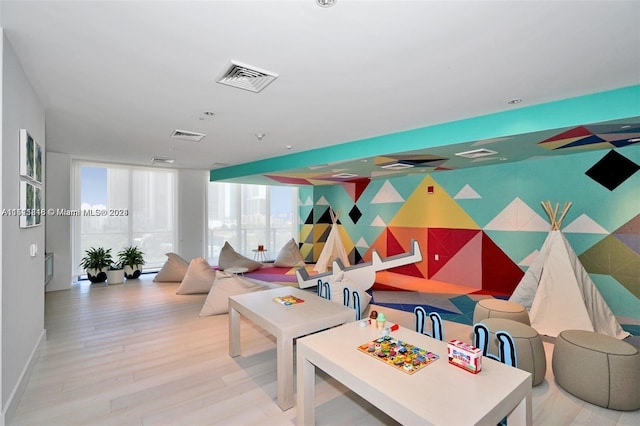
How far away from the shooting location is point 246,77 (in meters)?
2.38

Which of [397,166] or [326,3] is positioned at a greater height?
[326,3]

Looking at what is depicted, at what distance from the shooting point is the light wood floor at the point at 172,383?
7.02 feet

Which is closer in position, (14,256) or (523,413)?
(523,413)

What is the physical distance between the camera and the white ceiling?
5.24ft

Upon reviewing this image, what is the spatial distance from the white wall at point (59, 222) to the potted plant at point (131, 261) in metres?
0.92

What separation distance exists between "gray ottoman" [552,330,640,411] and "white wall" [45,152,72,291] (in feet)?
24.5

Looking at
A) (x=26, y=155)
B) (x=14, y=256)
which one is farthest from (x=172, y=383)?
(x=26, y=155)

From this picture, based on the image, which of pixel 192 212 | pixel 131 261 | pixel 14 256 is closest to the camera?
pixel 14 256

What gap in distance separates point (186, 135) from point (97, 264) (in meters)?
3.88

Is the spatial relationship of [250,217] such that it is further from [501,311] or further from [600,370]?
[600,370]

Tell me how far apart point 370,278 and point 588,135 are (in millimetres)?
3424

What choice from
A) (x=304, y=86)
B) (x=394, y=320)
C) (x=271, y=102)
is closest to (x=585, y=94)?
(x=304, y=86)

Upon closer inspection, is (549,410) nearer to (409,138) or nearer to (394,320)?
(394,320)

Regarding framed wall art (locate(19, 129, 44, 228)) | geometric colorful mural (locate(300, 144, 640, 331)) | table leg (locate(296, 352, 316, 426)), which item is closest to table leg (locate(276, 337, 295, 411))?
table leg (locate(296, 352, 316, 426))
